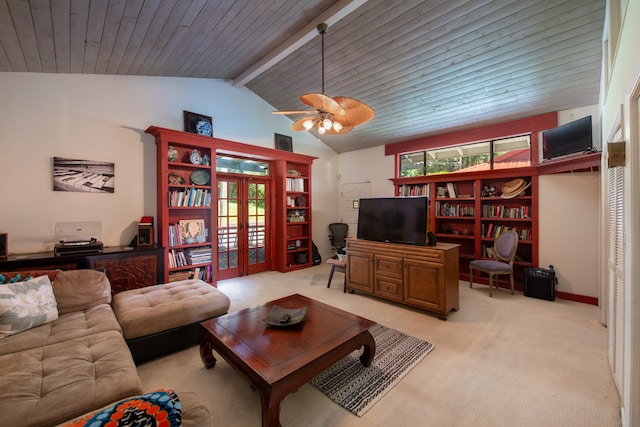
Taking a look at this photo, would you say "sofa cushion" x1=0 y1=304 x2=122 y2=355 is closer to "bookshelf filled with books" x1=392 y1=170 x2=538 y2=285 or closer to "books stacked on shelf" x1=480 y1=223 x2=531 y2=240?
"bookshelf filled with books" x1=392 y1=170 x2=538 y2=285

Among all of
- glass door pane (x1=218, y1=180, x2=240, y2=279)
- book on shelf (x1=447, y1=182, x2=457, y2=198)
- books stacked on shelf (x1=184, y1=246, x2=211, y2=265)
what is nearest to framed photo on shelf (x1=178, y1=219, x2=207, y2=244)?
books stacked on shelf (x1=184, y1=246, x2=211, y2=265)

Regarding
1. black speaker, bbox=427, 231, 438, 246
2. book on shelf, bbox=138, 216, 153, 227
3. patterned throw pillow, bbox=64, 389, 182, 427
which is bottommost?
patterned throw pillow, bbox=64, 389, 182, 427

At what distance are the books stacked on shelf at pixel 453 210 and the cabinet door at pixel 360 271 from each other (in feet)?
7.22

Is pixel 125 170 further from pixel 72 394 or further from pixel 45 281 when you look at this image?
pixel 72 394

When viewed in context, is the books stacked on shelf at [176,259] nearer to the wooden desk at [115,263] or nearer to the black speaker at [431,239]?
the wooden desk at [115,263]

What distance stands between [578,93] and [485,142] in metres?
1.32

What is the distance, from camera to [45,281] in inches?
82.8

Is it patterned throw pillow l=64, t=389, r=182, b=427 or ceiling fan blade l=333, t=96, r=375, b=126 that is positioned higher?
ceiling fan blade l=333, t=96, r=375, b=126

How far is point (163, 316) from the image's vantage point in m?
2.24

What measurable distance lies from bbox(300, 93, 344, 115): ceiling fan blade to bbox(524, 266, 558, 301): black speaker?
144 inches

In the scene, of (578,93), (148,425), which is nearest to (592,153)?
(578,93)

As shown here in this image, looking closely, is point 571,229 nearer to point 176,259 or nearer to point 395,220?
point 395,220

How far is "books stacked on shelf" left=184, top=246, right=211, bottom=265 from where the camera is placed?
13.3 feet

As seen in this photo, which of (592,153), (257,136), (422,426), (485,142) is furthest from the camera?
(257,136)
